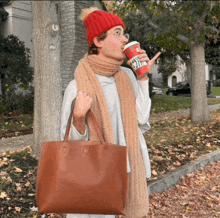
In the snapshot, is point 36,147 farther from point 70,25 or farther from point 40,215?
point 70,25

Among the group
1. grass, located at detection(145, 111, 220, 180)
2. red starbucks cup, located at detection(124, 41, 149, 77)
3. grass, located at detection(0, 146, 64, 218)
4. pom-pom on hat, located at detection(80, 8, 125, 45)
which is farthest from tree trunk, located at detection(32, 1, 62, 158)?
red starbucks cup, located at detection(124, 41, 149, 77)

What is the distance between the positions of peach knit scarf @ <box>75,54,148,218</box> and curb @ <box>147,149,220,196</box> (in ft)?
7.79

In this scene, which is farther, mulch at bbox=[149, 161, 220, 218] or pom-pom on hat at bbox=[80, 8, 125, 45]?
mulch at bbox=[149, 161, 220, 218]

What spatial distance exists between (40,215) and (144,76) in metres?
2.53

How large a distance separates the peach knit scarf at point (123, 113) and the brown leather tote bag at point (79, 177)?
0.26 metres

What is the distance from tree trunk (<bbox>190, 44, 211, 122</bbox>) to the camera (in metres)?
10.0

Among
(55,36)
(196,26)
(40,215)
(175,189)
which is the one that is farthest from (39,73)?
(196,26)

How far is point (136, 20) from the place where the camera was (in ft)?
50.1

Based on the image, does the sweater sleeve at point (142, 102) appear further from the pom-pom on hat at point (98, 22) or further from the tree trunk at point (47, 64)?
the tree trunk at point (47, 64)

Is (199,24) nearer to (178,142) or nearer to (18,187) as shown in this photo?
(178,142)

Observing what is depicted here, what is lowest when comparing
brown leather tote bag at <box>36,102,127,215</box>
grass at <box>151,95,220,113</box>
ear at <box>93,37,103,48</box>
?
grass at <box>151,95,220,113</box>

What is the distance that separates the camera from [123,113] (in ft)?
7.09

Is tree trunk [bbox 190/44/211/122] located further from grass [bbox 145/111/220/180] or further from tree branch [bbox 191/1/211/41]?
tree branch [bbox 191/1/211/41]

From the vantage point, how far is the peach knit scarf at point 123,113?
205cm
